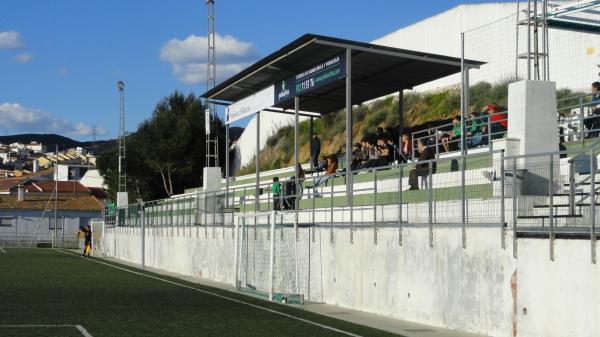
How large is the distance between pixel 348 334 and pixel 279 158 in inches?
1732

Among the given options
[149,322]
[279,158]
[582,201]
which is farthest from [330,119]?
[582,201]

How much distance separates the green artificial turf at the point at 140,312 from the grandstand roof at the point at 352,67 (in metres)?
6.94

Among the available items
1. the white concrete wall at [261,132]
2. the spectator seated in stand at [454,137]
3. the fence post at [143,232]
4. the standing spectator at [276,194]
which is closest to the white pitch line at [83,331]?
the standing spectator at [276,194]

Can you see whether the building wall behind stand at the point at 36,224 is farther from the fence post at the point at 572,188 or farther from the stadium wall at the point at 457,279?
the fence post at the point at 572,188

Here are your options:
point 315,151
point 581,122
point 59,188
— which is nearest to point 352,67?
point 315,151

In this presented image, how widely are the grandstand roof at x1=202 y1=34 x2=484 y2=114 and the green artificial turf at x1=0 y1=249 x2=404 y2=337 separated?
6937 millimetres

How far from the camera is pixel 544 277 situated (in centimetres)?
1189

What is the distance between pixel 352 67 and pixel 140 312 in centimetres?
1192

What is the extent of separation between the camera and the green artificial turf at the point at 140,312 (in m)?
14.1

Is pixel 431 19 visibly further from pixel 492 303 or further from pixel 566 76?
pixel 492 303

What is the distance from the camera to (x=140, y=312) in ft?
56.4

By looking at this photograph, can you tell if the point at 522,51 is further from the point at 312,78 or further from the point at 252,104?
the point at 252,104

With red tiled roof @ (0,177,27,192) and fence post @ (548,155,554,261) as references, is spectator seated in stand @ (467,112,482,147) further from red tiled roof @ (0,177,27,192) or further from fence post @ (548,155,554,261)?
red tiled roof @ (0,177,27,192)

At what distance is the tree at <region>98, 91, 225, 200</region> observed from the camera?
7550cm
